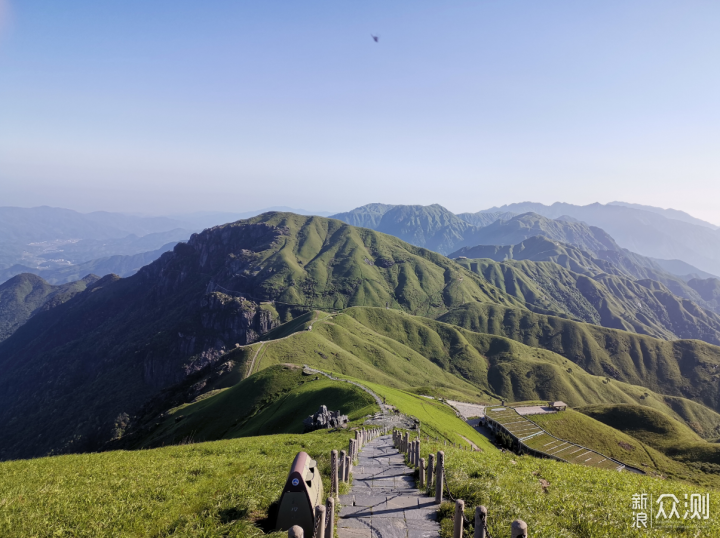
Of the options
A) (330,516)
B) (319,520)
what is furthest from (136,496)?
(319,520)

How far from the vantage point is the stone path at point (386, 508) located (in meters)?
11.6

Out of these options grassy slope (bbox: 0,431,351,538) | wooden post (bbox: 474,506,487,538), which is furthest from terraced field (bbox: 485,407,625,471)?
wooden post (bbox: 474,506,487,538)

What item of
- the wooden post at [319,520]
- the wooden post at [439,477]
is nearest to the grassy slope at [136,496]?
the wooden post at [319,520]

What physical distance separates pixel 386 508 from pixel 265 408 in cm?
5905

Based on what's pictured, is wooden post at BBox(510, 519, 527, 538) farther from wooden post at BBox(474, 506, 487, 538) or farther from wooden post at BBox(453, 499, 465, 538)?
wooden post at BBox(453, 499, 465, 538)

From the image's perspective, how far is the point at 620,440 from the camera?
81500 mm

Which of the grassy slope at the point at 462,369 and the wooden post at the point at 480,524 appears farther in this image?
the grassy slope at the point at 462,369

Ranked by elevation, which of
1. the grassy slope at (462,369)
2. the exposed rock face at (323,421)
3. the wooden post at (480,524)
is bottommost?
the grassy slope at (462,369)

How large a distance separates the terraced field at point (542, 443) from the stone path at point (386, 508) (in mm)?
65728

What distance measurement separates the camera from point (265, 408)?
66.2 metres

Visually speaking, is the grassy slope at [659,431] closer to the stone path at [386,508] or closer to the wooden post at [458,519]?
the stone path at [386,508]

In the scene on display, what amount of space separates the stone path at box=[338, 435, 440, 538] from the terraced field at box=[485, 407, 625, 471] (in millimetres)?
65728

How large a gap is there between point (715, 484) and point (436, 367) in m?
120

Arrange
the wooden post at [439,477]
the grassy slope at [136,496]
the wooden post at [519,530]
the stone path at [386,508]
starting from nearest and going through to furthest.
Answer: the wooden post at [519,530]
the grassy slope at [136,496]
the stone path at [386,508]
the wooden post at [439,477]
